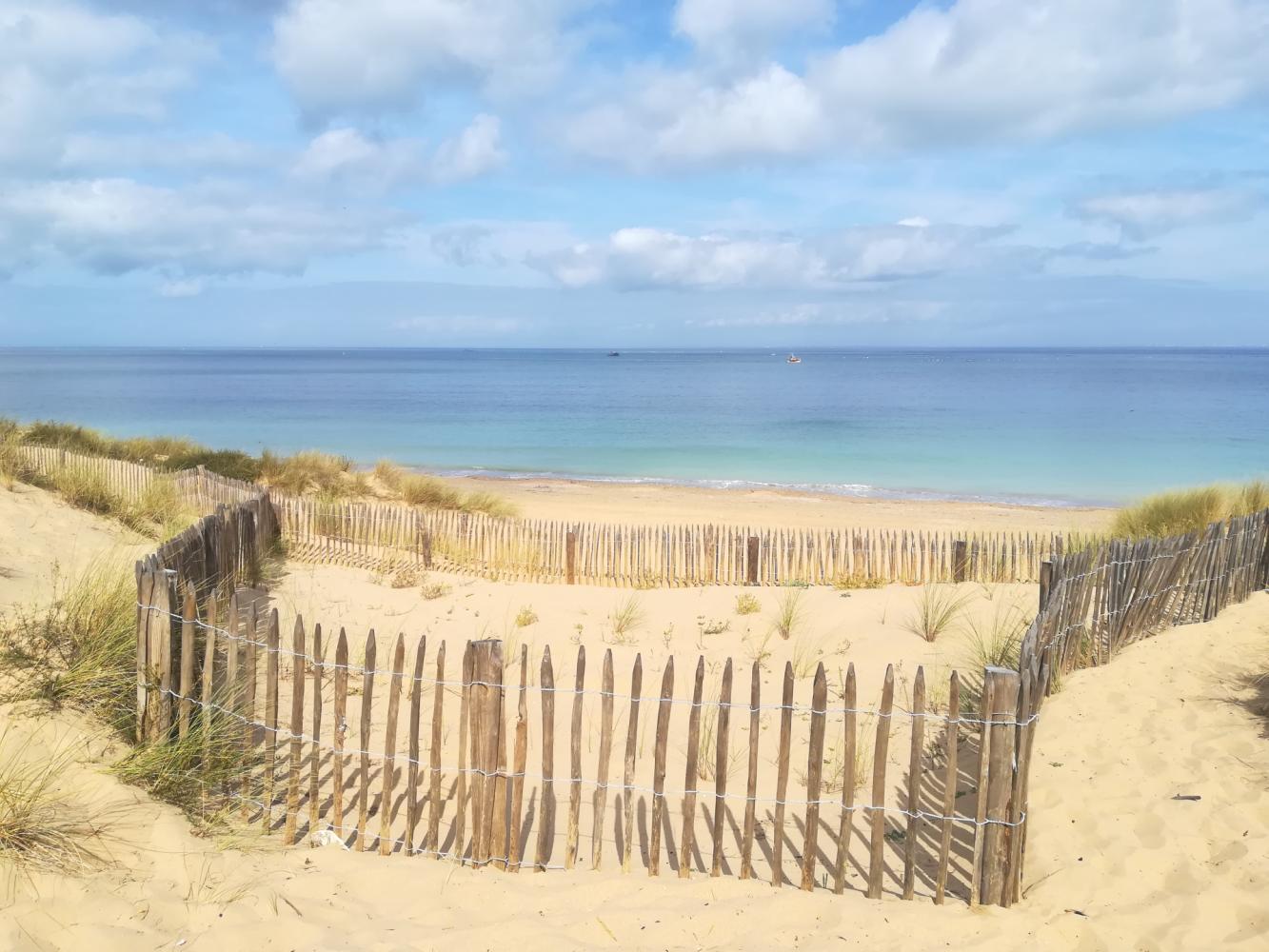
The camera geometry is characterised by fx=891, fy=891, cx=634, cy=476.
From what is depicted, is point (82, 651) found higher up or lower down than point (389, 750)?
higher up

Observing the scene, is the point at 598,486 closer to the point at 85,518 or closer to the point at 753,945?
the point at 85,518

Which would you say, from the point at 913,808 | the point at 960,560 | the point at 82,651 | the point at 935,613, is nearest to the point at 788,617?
the point at 935,613

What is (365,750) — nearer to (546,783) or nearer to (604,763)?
(546,783)

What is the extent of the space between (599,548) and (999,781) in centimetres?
752

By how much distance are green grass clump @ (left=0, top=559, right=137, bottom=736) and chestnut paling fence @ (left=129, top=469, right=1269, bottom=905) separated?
1.04 ft

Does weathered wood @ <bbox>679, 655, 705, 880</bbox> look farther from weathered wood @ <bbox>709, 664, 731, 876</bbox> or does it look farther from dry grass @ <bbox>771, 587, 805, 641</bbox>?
dry grass @ <bbox>771, 587, 805, 641</bbox>

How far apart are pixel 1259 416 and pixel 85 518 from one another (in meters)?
48.8

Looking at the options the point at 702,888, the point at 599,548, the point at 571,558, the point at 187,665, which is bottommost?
the point at 702,888

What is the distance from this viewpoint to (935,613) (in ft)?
26.7

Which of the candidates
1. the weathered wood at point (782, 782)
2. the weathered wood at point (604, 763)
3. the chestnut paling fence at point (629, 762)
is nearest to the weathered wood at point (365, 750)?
the chestnut paling fence at point (629, 762)

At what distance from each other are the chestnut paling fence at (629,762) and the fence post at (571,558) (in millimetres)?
4612

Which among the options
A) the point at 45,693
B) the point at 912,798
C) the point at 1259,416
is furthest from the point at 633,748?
the point at 1259,416

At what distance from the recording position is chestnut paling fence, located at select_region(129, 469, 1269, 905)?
12.9 feet

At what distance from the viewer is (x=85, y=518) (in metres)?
10.2
